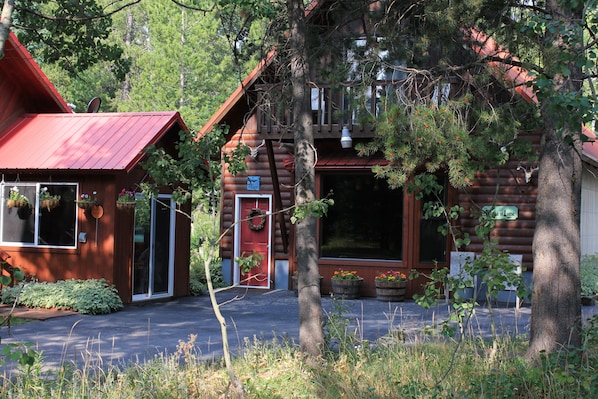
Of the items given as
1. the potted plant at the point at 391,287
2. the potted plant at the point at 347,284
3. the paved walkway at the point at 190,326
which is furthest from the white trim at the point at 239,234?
the potted plant at the point at 391,287

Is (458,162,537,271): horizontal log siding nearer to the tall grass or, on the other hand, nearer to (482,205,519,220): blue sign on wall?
(482,205,519,220): blue sign on wall

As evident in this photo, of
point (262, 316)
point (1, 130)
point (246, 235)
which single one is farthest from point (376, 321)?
point (1, 130)

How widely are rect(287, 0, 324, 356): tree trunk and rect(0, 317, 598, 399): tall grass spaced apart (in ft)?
0.98

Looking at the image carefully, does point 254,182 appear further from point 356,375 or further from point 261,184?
point 356,375

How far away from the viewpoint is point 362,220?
18453mm

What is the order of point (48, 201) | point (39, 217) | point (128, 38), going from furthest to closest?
point (128, 38)
point (39, 217)
point (48, 201)

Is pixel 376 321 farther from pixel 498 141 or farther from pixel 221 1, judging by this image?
pixel 221 1

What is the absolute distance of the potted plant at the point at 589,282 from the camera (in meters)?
16.5

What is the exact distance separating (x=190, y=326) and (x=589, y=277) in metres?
9.47

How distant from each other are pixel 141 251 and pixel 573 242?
32.1 feet

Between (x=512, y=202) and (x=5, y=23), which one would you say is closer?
(x=5, y=23)

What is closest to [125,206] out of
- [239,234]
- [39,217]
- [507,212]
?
[39,217]

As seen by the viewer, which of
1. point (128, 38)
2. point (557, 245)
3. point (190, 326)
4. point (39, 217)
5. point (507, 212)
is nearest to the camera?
point (557, 245)

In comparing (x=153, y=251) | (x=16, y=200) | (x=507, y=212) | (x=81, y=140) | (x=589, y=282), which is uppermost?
(x=81, y=140)
